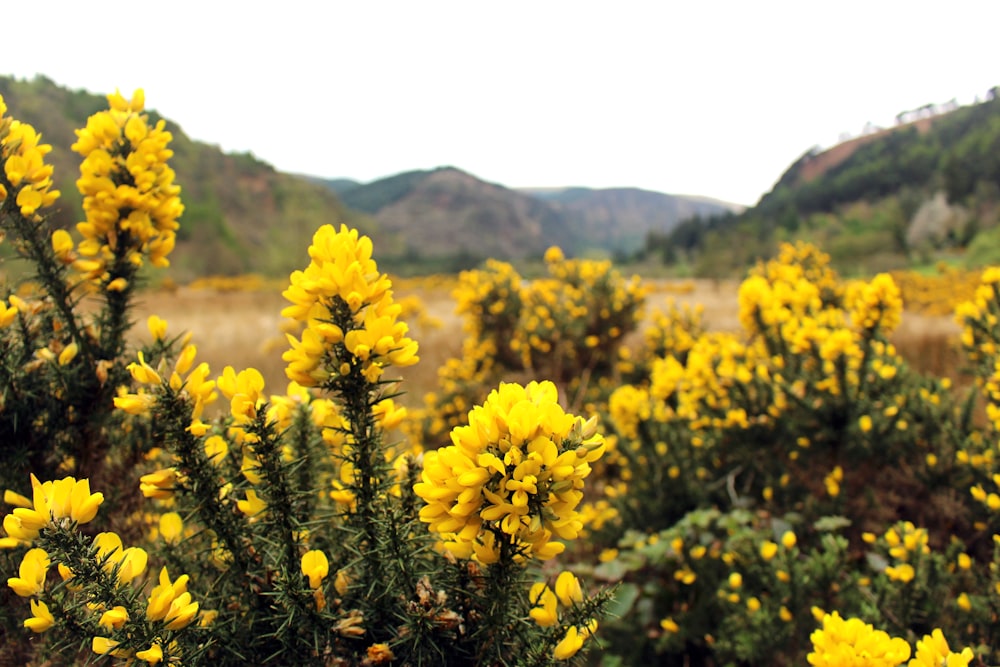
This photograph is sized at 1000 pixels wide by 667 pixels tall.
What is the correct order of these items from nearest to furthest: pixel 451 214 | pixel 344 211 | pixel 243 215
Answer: pixel 243 215 < pixel 344 211 < pixel 451 214

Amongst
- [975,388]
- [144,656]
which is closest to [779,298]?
[975,388]

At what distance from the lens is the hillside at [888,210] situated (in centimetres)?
2397

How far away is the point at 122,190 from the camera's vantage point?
1.29m

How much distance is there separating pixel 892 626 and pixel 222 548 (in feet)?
6.24

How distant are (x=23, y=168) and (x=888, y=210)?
42616 millimetres

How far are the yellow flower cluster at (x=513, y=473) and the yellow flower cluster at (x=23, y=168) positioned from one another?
3.94ft

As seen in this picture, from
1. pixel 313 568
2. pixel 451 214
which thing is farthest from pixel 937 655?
pixel 451 214

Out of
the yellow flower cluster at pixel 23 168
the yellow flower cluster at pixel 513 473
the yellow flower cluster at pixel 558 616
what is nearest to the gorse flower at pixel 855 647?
the yellow flower cluster at pixel 558 616

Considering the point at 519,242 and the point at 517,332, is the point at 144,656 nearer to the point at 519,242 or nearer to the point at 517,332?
the point at 517,332

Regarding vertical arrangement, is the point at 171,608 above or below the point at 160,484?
below

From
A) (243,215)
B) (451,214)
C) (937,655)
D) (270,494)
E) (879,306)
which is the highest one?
(451,214)

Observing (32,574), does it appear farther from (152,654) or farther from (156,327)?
(156,327)

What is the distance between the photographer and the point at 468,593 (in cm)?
84

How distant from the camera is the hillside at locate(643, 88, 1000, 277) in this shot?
24.0 meters
